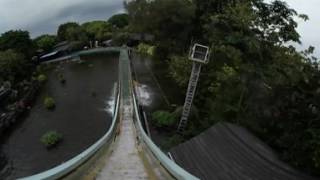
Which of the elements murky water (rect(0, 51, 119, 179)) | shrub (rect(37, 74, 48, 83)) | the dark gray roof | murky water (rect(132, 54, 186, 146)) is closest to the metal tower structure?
murky water (rect(132, 54, 186, 146))

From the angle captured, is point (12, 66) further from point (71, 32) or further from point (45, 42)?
point (71, 32)

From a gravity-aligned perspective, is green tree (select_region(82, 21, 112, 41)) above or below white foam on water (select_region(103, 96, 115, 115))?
above

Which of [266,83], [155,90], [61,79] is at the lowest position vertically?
[61,79]

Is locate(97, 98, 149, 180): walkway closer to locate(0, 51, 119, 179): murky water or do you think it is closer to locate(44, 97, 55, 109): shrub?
locate(0, 51, 119, 179): murky water

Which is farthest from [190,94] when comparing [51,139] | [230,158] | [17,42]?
[17,42]

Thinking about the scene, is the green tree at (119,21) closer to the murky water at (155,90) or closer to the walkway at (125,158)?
the murky water at (155,90)
